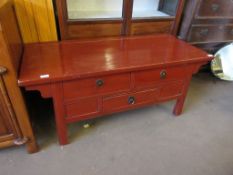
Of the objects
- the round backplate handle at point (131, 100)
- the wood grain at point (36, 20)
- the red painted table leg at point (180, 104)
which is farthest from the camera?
the red painted table leg at point (180, 104)

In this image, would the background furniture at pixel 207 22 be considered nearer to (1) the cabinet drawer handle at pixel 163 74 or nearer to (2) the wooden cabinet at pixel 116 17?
(2) the wooden cabinet at pixel 116 17

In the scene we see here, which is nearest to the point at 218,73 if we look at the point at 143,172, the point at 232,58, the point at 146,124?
the point at 232,58

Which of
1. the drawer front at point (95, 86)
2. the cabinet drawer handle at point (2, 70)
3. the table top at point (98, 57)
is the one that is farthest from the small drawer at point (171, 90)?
the cabinet drawer handle at point (2, 70)

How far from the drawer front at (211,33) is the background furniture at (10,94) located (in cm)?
158

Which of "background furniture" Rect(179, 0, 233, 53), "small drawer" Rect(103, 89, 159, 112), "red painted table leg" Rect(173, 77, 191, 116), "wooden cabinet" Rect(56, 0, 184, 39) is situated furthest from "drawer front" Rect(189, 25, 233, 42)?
"small drawer" Rect(103, 89, 159, 112)

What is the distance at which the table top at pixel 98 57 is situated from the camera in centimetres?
104

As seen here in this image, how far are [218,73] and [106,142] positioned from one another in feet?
5.88

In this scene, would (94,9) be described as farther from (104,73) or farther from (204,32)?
(204,32)

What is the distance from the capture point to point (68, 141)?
1389 mm

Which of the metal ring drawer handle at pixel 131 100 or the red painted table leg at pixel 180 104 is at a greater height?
the metal ring drawer handle at pixel 131 100

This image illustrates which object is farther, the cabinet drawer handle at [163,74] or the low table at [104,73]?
the cabinet drawer handle at [163,74]

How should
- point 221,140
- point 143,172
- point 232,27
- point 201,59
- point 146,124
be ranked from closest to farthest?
1. point 143,172
2. point 201,59
3. point 221,140
4. point 146,124
5. point 232,27

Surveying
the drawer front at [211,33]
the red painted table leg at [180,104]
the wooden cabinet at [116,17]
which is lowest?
the red painted table leg at [180,104]

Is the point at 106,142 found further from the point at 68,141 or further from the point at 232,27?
the point at 232,27
